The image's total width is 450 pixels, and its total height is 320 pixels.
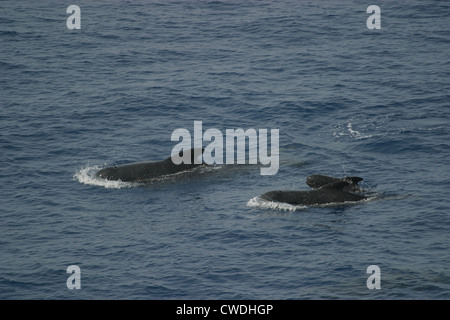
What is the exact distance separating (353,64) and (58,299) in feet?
113

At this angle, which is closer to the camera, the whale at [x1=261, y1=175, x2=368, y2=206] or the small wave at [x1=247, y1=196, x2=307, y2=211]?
the small wave at [x1=247, y1=196, x2=307, y2=211]

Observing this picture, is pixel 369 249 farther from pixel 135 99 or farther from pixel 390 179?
pixel 135 99

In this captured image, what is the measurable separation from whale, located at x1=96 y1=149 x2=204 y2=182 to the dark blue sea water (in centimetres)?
71

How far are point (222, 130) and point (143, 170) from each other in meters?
8.36

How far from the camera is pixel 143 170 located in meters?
37.7

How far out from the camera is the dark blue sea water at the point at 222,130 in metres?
27.9

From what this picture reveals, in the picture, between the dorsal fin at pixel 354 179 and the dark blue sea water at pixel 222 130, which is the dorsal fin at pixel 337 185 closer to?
the dorsal fin at pixel 354 179

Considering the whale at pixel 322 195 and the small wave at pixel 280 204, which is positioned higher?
the whale at pixel 322 195

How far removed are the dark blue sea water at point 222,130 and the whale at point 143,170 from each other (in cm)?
71

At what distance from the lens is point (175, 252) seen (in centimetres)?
2942

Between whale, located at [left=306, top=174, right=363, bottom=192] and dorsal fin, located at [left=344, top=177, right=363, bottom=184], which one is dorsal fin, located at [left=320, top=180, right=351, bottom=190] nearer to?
dorsal fin, located at [left=344, top=177, right=363, bottom=184]

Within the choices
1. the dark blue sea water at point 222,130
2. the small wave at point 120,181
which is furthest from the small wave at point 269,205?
the small wave at point 120,181

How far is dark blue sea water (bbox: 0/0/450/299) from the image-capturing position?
91.5 feet

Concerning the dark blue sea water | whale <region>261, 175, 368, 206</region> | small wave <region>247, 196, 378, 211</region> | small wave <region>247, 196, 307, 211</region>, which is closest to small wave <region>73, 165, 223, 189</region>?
the dark blue sea water
